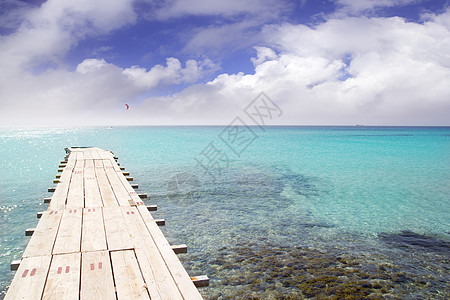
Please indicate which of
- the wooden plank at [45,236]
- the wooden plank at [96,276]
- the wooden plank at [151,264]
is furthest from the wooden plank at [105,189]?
the wooden plank at [96,276]

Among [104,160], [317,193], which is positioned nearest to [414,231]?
[317,193]

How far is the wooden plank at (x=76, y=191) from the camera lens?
8906 millimetres

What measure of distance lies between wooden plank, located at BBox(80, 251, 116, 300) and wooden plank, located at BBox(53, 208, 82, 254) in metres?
0.51

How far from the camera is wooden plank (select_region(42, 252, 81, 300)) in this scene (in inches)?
167

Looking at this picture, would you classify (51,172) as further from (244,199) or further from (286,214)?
(286,214)

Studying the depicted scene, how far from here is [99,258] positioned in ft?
Result: 17.7

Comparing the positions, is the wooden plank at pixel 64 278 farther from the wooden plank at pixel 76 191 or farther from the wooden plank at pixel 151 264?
the wooden plank at pixel 76 191

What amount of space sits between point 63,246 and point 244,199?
12.2 metres

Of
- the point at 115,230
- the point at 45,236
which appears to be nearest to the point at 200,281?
the point at 115,230

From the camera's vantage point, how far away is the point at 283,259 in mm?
9758

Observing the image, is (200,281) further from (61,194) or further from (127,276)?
(61,194)

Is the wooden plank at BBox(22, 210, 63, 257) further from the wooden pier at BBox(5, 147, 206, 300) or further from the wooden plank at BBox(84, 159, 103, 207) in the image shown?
the wooden plank at BBox(84, 159, 103, 207)

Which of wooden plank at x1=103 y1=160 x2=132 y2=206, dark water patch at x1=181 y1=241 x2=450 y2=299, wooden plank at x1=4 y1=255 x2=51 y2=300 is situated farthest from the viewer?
wooden plank at x1=103 y1=160 x2=132 y2=206

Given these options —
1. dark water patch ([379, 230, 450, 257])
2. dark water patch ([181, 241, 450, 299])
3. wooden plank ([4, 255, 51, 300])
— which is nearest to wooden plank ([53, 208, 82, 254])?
wooden plank ([4, 255, 51, 300])
